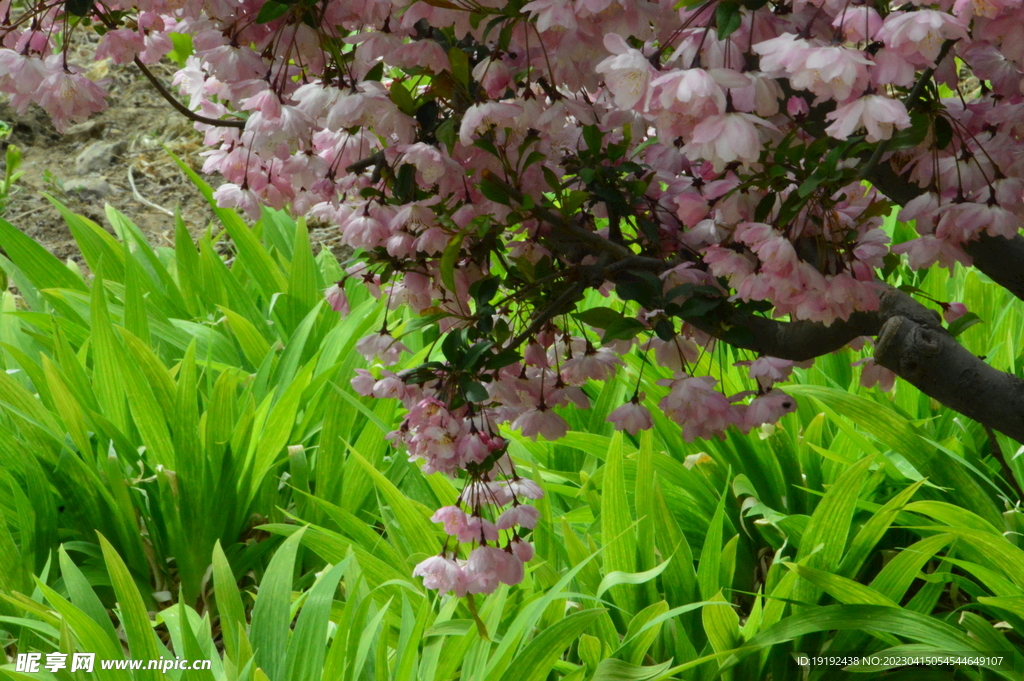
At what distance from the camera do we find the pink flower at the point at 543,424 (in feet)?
2.73

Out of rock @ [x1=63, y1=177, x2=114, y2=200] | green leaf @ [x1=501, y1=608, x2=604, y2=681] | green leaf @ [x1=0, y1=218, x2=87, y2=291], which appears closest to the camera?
green leaf @ [x1=501, y1=608, x2=604, y2=681]

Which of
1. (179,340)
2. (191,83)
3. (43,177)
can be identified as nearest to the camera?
(191,83)

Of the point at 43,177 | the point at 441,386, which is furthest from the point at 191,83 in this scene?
the point at 43,177

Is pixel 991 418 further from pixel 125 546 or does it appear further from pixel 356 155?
pixel 125 546

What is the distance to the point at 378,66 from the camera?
73 cm

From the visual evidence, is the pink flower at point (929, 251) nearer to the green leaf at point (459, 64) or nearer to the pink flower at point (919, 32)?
the pink flower at point (919, 32)

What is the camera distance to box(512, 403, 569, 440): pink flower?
0.83 m

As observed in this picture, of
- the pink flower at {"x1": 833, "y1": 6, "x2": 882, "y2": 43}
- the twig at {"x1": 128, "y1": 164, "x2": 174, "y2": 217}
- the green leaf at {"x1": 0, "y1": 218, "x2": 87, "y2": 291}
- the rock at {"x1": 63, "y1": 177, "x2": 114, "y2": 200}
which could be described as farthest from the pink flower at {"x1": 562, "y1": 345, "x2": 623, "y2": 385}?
the rock at {"x1": 63, "y1": 177, "x2": 114, "y2": 200}

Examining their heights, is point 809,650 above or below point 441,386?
below

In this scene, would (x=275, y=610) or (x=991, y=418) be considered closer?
(x=991, y=418)

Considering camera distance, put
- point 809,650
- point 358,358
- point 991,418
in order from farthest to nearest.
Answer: point 358,358, point 809,650, point 991,418

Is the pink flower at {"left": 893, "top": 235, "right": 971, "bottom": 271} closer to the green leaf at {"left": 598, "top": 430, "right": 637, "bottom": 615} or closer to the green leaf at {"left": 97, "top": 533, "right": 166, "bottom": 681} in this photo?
the green leaf at {"left": 598, "top": 430, "right": 637, "bottom": 615}

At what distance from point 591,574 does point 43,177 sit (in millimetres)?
2772

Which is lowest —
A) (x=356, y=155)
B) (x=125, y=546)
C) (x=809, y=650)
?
(x=809, y=650)
